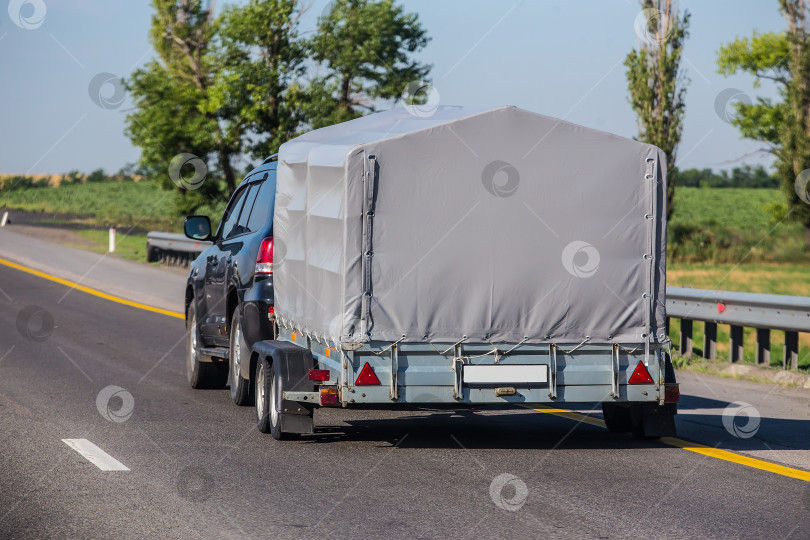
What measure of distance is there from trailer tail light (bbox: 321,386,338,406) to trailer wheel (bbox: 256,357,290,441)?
478 millimetres

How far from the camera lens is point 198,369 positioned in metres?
11.9

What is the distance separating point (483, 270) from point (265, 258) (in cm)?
259

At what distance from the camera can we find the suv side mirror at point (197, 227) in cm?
1167

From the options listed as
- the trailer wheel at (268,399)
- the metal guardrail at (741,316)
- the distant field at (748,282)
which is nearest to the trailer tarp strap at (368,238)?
the trailer wheel at (268,399)

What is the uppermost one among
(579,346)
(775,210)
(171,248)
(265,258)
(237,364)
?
(265,258)

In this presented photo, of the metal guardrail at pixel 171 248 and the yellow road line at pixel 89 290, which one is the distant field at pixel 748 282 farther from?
the metal guardrail at pixel 171 248

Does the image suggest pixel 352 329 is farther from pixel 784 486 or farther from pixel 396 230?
pixel 784 486

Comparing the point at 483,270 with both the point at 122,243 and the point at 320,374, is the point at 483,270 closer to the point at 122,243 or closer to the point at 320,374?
the point at 320,374

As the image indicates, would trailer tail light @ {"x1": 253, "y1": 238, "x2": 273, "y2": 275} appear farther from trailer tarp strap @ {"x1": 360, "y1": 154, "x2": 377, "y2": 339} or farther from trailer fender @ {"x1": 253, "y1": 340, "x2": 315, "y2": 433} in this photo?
trailer tarp strap @ {"x1": 360, "y1": 154, "x2": 377, "y2": 339}

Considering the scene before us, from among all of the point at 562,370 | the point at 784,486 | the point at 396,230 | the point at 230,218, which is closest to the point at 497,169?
the point at 396,230

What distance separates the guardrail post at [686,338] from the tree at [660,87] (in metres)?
26.2

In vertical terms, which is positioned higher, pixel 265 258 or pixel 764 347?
pixel 265 258

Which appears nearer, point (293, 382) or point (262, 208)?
point (293, 382)

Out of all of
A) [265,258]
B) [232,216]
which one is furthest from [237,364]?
[232,216]
